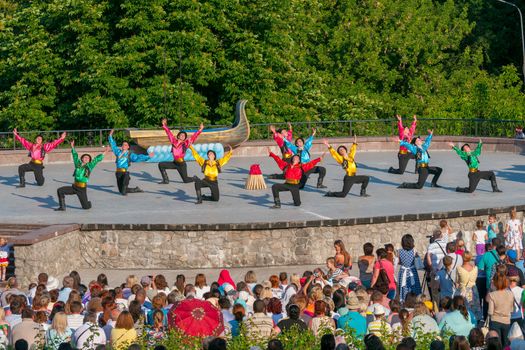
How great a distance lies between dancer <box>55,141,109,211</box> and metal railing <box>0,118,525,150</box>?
11636mm

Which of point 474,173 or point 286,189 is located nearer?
point 286,189

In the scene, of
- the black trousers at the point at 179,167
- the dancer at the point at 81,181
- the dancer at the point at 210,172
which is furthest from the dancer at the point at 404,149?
the dancer at the point at 81,181

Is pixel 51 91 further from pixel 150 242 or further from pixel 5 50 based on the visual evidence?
pixel 150 242

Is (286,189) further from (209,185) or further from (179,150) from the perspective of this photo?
(179,150)

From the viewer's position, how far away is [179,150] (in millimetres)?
33531

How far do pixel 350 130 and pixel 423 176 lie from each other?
41.6ft

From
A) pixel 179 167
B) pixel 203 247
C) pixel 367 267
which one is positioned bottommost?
pixel 203 247

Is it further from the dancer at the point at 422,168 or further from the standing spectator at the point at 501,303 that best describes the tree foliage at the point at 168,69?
the standing spectator at the point at 501,303

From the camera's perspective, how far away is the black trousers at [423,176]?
3256 centimetres

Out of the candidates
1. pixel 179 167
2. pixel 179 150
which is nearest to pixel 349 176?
pixel 179 150

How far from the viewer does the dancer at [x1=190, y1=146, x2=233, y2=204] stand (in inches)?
1179

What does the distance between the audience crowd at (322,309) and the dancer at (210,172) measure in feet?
31.7

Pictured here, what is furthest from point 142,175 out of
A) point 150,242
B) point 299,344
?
point 299,344

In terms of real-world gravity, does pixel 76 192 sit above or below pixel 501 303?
below
